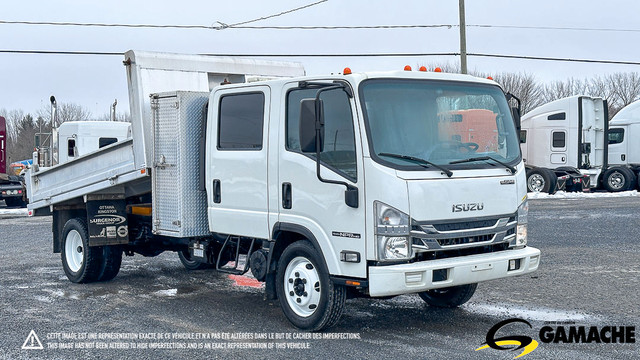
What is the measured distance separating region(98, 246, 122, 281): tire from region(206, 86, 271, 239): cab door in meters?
2.29

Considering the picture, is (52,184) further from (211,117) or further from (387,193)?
(387,193)

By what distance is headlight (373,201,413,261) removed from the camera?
6246mm

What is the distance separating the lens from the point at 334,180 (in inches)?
258

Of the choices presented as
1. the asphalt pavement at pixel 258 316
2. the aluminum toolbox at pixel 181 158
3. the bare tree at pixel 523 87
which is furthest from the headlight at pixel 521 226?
the bare tree at pixel 523 87

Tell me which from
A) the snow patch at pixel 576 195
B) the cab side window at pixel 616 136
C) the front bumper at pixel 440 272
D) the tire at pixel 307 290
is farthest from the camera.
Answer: the cab side window at pixel 616 136

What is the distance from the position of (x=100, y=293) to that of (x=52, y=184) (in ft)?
6.43

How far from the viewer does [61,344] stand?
6715 millimetres

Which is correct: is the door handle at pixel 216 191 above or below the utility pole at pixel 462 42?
below

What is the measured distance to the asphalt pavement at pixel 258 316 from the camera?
641 cm

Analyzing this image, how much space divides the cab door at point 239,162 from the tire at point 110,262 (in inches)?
90.2

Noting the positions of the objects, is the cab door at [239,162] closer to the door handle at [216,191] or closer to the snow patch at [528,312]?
the door handle at [216,191]

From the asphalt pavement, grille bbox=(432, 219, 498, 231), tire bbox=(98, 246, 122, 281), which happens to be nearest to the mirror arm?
grille bbox=(432, 219, 498, 231)

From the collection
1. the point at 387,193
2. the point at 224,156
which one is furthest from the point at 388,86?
the point at 224,156

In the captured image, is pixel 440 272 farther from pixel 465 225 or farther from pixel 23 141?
pixel 23 141
